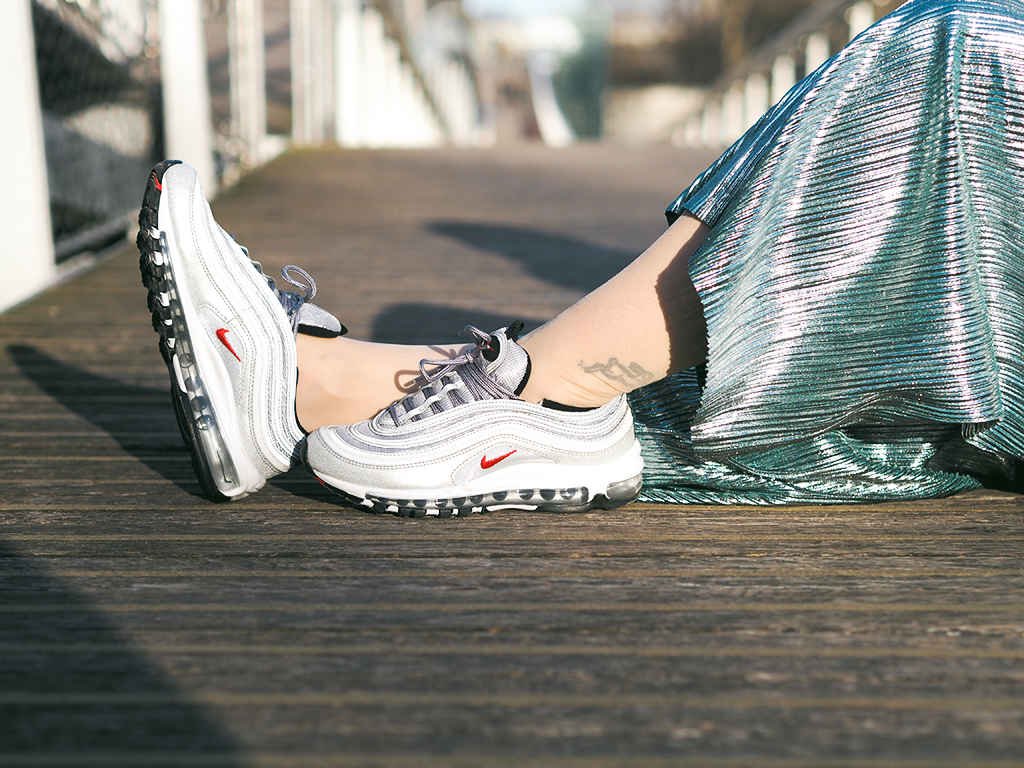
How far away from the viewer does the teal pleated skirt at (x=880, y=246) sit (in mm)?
975

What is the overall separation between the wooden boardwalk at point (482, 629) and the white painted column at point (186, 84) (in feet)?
9.63

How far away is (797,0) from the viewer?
22.6 m

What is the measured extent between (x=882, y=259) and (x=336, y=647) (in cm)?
65

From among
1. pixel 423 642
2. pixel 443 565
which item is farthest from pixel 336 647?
pixel 443 565

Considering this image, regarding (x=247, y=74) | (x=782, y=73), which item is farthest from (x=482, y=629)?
(x=782, y=73)

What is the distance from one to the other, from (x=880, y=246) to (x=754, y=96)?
8.27 m

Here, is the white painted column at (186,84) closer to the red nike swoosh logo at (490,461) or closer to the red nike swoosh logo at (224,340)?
the red nike swoosh logo at (224,340)

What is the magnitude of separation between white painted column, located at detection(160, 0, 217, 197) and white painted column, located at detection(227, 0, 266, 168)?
0.81 metres

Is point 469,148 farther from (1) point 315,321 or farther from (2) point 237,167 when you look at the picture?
(1) point 315,321

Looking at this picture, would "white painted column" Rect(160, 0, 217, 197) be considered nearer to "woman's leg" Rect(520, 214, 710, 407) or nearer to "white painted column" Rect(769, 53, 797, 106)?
"woman's leg" Rect(520, 214, 710, 407)

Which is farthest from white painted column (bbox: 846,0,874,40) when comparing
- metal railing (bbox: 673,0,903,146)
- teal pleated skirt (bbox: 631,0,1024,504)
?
teal pleated skirt (bbox: 631,0,1024,504)

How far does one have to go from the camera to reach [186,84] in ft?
13.4

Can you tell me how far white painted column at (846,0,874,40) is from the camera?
21.3 ft

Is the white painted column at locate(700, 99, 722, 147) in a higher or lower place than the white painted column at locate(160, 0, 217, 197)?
lower
